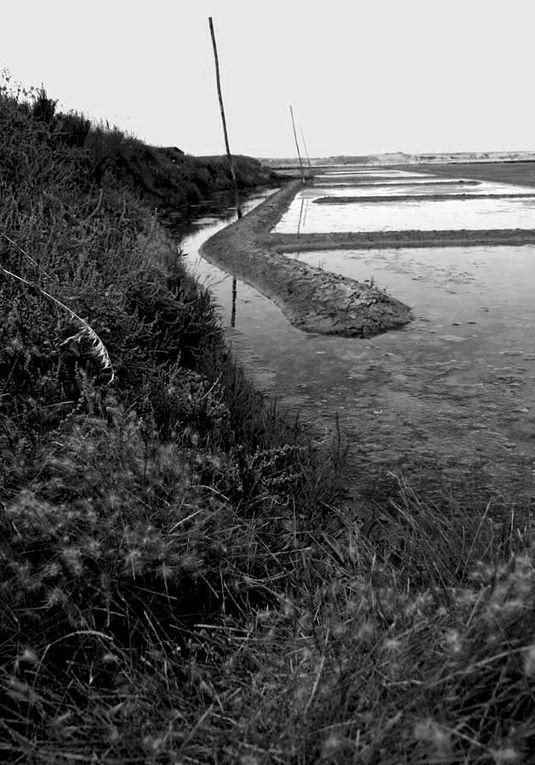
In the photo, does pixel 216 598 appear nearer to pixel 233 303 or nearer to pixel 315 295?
pixel 315 295

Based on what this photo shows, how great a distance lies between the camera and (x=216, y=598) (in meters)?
2.39

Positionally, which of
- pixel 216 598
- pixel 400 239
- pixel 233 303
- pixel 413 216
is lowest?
pixel 216 598

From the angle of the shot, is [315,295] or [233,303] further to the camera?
[233,303]

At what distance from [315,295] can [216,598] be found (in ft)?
20.2

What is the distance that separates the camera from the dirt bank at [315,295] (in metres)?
7.09

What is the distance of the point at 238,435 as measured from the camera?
3.86m

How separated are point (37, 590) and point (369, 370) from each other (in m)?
4.12

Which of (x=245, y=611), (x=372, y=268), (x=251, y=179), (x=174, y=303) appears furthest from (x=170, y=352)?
(x=251, y=179)

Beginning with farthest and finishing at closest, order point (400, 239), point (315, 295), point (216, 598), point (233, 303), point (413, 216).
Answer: point (413, 216) → point (400, 239) → point (233, 303) → point (315, 295) → point (216, 598)

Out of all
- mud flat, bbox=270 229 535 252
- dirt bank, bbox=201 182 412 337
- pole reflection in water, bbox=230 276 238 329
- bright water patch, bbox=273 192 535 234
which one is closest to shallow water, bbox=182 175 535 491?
pole reflection in water, bbox=230 276 238 329

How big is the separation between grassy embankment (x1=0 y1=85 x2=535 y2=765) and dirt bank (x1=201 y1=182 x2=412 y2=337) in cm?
323

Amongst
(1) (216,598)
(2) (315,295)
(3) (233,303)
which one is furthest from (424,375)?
(3) (233,303)

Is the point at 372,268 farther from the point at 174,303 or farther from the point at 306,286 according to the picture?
the point at 174,303

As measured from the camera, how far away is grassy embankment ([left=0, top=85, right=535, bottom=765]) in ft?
4.51
